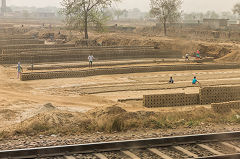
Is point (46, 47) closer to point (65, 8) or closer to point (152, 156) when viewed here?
point (65, 8)

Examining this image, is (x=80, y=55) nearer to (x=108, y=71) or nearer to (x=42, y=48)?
(x=42, y=48)

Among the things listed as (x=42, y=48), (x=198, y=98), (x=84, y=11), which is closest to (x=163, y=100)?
(x=198, y=98)

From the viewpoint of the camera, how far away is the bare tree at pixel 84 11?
1856 inches

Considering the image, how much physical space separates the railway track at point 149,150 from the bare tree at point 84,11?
39.6 m

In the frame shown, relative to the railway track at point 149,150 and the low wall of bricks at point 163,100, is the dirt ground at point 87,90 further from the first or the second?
the railway track at point 149,150

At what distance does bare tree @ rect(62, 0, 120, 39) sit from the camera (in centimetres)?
4713

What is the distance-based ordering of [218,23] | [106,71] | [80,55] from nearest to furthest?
[106,71] < [80,55] < [218,23]

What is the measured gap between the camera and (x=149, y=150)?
8820 mm

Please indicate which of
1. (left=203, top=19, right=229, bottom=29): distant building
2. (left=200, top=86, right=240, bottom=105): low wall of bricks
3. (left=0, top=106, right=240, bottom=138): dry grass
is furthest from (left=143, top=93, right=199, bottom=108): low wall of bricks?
(left=203, top=19, right=229, bottom=29): distant building

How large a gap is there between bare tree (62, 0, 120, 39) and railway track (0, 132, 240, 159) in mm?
39556

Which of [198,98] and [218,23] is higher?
[218,23]

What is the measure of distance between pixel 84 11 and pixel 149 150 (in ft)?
135

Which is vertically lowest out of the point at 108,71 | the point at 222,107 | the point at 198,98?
the point at 198,98

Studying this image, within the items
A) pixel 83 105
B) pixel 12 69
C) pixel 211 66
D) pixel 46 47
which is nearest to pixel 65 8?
pixel 46 47
